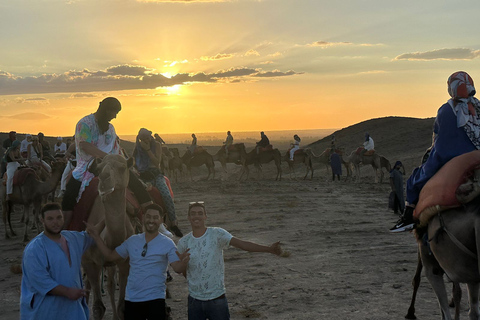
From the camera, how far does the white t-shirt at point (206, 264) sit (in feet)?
17.0

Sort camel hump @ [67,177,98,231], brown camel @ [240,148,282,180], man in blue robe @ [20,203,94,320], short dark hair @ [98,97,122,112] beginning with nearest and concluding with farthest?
man in blue robe @ [20,203,94,320]
camel hump @ [67,177,98,231]
short dark hair @ [98,97,122,112]
brown camel @ [240,148,282,180]

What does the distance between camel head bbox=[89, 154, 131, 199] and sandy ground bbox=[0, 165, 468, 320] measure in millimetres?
2717

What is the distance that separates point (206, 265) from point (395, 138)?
4751 cm

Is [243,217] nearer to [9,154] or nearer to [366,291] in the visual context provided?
[9,154]

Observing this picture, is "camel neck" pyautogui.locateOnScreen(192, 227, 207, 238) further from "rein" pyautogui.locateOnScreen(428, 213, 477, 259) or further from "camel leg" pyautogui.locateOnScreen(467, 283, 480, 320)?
"camel leg" pyautogui.locateOnScreen(467, 283, 480, 320)

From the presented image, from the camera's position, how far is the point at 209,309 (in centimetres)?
518

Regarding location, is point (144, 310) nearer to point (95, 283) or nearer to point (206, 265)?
point (206, 265)

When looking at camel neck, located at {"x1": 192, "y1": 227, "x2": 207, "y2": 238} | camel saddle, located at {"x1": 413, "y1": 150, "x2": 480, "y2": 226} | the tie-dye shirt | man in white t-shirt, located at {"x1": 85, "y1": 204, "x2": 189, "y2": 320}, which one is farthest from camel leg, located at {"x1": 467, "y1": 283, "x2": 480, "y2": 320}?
the tie-dye shirt

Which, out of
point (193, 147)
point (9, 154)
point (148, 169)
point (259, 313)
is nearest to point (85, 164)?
point (148, 169)

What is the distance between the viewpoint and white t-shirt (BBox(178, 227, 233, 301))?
5.19 m

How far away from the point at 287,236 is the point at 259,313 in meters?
6.47

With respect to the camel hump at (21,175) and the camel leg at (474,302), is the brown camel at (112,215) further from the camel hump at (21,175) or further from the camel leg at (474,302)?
the camel hump at (21,175)

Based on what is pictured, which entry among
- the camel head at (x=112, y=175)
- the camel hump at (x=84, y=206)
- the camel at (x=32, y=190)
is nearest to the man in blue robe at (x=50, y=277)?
the camel head at (x=112, y=175)

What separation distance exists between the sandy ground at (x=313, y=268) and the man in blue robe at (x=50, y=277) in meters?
2.98
